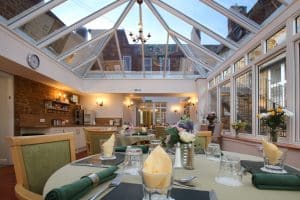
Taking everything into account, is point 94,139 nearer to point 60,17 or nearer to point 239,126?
point 60,17

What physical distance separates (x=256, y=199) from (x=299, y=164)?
8.20 ft

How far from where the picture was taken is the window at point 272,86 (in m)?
3.79

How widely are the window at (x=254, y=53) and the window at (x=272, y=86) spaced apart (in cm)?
28

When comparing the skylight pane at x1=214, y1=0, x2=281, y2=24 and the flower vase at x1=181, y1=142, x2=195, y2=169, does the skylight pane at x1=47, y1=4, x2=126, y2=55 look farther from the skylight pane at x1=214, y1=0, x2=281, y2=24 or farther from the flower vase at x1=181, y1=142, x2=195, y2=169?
the flower vase at x1=181, y1=142, x2=195, y2=169

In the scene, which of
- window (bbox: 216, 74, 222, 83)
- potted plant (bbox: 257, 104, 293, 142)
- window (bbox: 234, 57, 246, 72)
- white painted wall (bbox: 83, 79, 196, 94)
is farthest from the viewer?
white painted wall (bbox: 83, 79, 196, 94)

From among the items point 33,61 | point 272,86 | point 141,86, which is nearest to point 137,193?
point 272,86

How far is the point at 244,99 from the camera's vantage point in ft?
18.0

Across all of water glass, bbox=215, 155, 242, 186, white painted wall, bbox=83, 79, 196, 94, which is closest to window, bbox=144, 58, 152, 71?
white painted wall, bbox=83, 79, 196, 94

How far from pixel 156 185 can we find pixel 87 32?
6.50 m

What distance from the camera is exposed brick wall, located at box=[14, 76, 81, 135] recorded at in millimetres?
6047

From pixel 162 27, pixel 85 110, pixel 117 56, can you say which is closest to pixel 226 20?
pixel 162 27

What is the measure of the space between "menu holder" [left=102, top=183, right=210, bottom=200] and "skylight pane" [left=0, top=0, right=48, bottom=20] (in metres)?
4.28

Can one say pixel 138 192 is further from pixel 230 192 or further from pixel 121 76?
pixel 121 76

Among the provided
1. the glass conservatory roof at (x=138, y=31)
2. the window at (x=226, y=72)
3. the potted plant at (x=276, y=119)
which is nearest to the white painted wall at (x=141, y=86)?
the glass conservatory roof at (x=138, y=31)
